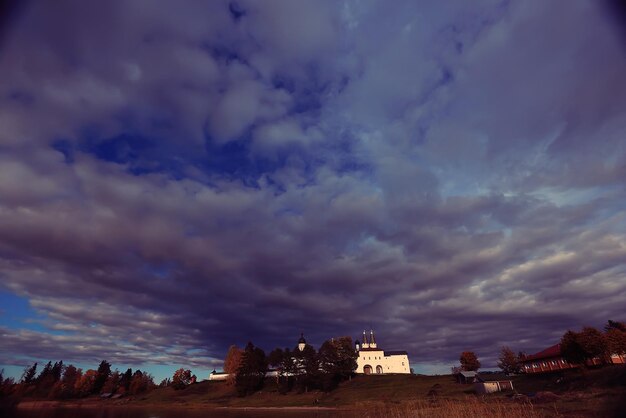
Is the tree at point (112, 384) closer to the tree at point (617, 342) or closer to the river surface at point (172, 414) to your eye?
the river surface at point (172, 414)

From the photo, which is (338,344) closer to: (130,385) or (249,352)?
(249,352)

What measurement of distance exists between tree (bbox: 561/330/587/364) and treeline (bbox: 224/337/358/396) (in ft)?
214

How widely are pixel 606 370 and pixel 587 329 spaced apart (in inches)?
594

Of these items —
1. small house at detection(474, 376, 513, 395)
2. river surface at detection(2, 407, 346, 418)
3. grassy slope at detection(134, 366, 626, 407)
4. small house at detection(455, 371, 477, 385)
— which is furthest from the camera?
small house at detection(455, 371, 477, 385)

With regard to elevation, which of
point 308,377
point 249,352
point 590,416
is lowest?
point 590,416

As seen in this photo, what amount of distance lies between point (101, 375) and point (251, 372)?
98715 mm

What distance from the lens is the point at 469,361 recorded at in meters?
126

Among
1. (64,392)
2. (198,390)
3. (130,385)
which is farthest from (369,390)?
(64,392)

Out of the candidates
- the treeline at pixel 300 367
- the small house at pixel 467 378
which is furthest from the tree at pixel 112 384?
the small house at pixel 467 378

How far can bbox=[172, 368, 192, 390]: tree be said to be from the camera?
15075 centimetres

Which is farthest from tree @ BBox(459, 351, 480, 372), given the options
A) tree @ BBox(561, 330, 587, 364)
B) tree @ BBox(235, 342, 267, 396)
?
tree @ BBox(235, 342, 267, 396)

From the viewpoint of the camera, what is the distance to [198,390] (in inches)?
5674

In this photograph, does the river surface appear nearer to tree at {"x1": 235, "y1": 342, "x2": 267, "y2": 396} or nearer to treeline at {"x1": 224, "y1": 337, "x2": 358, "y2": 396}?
treeline at {"x1": 224, "y1": 337, "x2": 358, "y2": 396}

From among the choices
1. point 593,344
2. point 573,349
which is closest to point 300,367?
point 573,349
